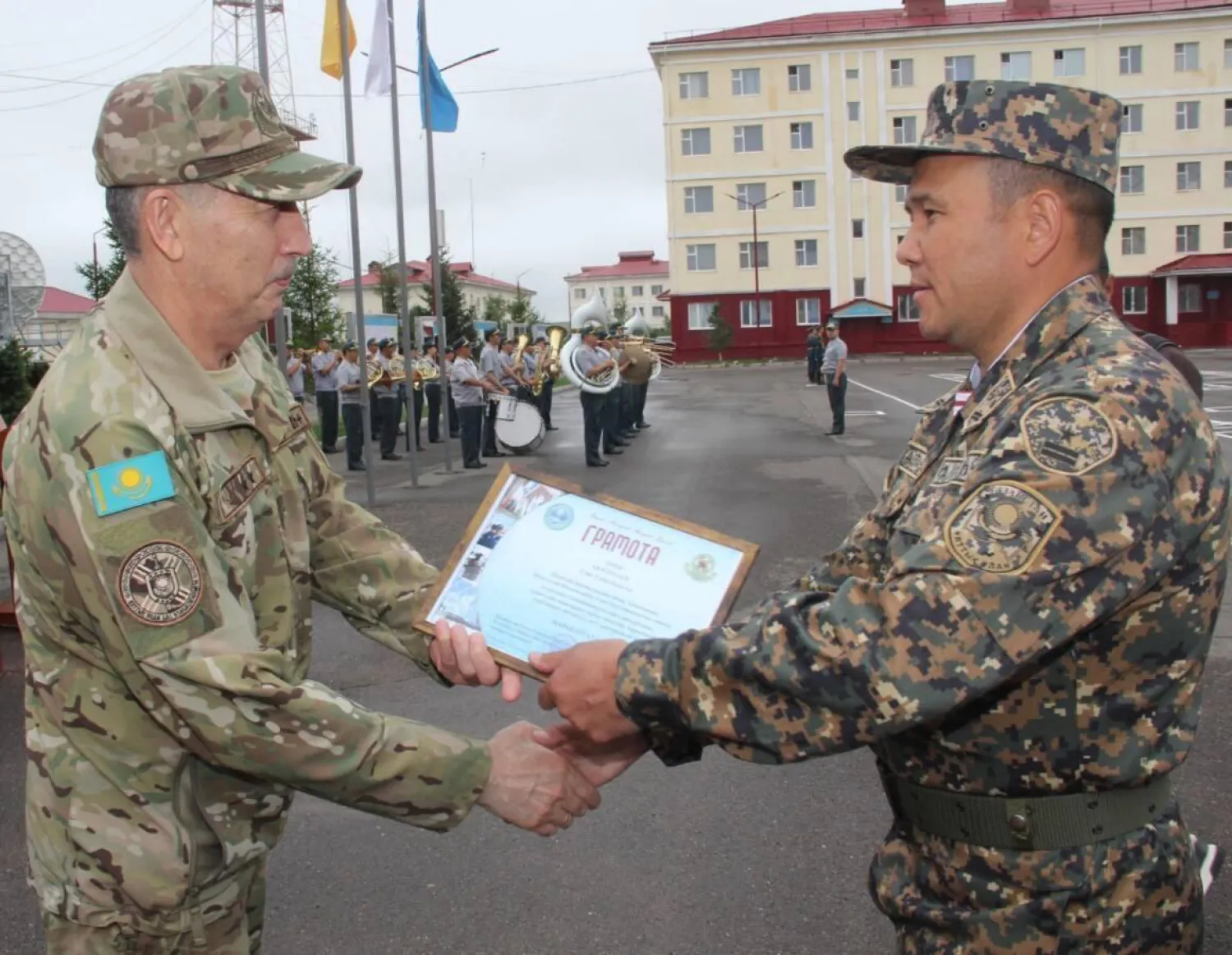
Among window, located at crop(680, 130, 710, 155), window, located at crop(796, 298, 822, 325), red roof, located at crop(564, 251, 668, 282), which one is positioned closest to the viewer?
window, located at crop(796, 298, 822, 325)

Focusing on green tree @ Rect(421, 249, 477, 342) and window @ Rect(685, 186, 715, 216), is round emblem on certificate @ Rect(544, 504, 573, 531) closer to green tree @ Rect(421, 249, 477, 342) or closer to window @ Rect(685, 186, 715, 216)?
green tree @ Rect(421, 249, 477, 342)

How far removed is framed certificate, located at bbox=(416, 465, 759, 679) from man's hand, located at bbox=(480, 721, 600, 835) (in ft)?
0.59

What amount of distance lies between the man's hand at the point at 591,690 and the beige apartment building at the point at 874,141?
52.3 metres

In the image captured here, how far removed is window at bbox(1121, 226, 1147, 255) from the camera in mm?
53719

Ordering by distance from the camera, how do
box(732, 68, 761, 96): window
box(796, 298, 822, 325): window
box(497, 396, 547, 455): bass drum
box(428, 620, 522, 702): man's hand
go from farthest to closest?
box(796, 298, 822, 325): window, box(732, 68, 761, 96): window, box(497, 396, 547, 455): bass drum, box(428, 620, 522, 702): man's hand

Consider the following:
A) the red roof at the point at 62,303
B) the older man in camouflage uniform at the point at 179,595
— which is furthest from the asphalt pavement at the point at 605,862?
the red roof at the point at 62,303

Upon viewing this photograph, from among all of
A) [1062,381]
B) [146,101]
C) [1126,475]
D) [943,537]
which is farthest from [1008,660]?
[146,101]

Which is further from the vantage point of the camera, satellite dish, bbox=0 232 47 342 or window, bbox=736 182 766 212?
window, bbox=736 182 766 212

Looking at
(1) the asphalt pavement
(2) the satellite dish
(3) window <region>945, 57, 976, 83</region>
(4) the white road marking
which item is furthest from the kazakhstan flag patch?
(3) window <region>945, 57, 976, 83</region>

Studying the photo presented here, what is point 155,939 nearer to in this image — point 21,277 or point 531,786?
point 531,786

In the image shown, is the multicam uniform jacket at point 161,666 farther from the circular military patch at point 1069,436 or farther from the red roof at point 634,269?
the red roof at point 634,269

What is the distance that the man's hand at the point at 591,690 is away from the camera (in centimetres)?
194

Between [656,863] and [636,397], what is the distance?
16.8 metres

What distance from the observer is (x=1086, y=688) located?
1.76m
